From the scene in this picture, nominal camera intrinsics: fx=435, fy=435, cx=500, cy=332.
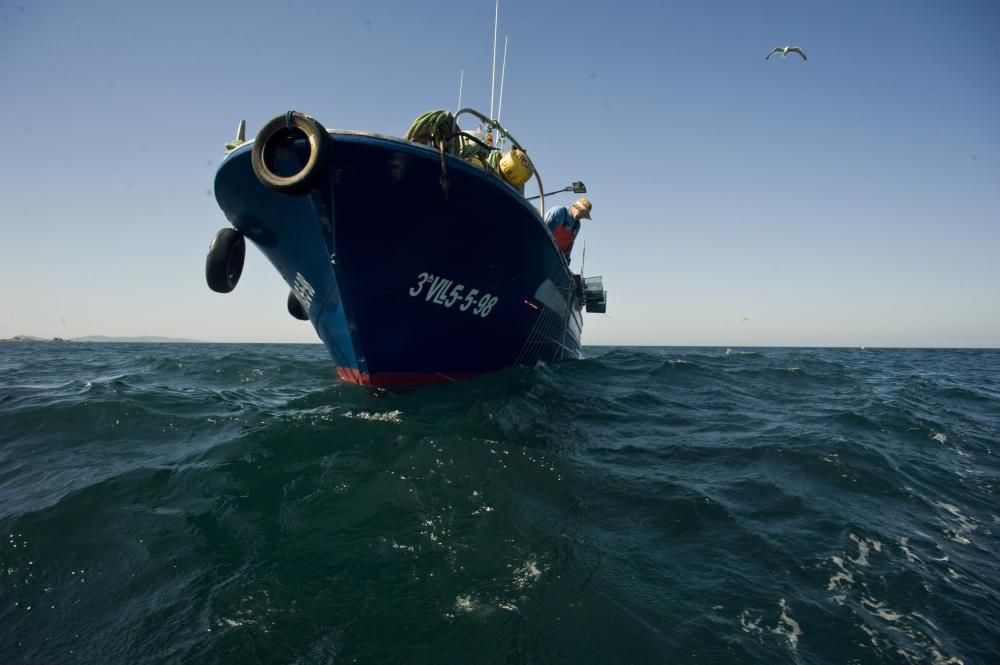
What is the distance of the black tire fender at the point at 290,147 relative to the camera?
Answer: 17.3 feet

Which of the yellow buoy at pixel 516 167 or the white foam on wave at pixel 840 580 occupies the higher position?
the yellow buoy at pixel 516 167

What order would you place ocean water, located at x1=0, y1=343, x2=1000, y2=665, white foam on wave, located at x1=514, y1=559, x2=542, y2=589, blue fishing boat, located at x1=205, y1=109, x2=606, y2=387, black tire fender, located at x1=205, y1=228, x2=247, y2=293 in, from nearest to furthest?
1. ocean water, located at x1=0, y1=343, x2=1000, y2=665
2. white foam on wave, located at x1=514, y1=559, x2=542, y2=589
3. blue fishing boat, located at x1=205, y1=109, x2=606, y2=387
4. black tire fender, located at x1=205, y1=228, x2=247, y2=293

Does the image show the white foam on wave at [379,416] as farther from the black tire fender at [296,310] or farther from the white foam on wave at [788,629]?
the black tire fender at [296,310]

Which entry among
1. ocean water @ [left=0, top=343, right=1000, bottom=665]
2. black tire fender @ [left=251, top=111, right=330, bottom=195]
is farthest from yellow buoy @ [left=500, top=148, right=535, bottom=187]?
ocean water @ [left=0, top=343, right=1000, bottom=665]

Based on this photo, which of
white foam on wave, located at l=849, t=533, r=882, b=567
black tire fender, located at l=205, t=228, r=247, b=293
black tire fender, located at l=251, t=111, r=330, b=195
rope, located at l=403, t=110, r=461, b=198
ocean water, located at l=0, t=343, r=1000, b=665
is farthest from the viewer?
black tire fender, located at l=205, t=228, r=247, b=293

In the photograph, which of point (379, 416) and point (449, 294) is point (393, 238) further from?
point (379, 416)

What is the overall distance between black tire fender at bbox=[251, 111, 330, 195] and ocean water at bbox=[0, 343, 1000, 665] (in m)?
3.07

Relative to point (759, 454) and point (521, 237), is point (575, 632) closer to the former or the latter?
point (759, 454)

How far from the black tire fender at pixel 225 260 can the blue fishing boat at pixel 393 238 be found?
23 millimetres

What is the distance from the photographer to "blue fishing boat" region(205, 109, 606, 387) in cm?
583

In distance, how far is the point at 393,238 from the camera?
644 centimetres

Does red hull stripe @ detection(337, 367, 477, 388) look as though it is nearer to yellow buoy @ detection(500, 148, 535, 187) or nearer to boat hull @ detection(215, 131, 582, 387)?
boat hull @ detection(215, 131, 582, 387)

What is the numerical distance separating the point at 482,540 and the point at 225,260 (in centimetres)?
761

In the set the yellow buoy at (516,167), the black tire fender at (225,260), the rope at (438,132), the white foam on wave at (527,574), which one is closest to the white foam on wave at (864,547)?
the white foam on wave at (527,574)
